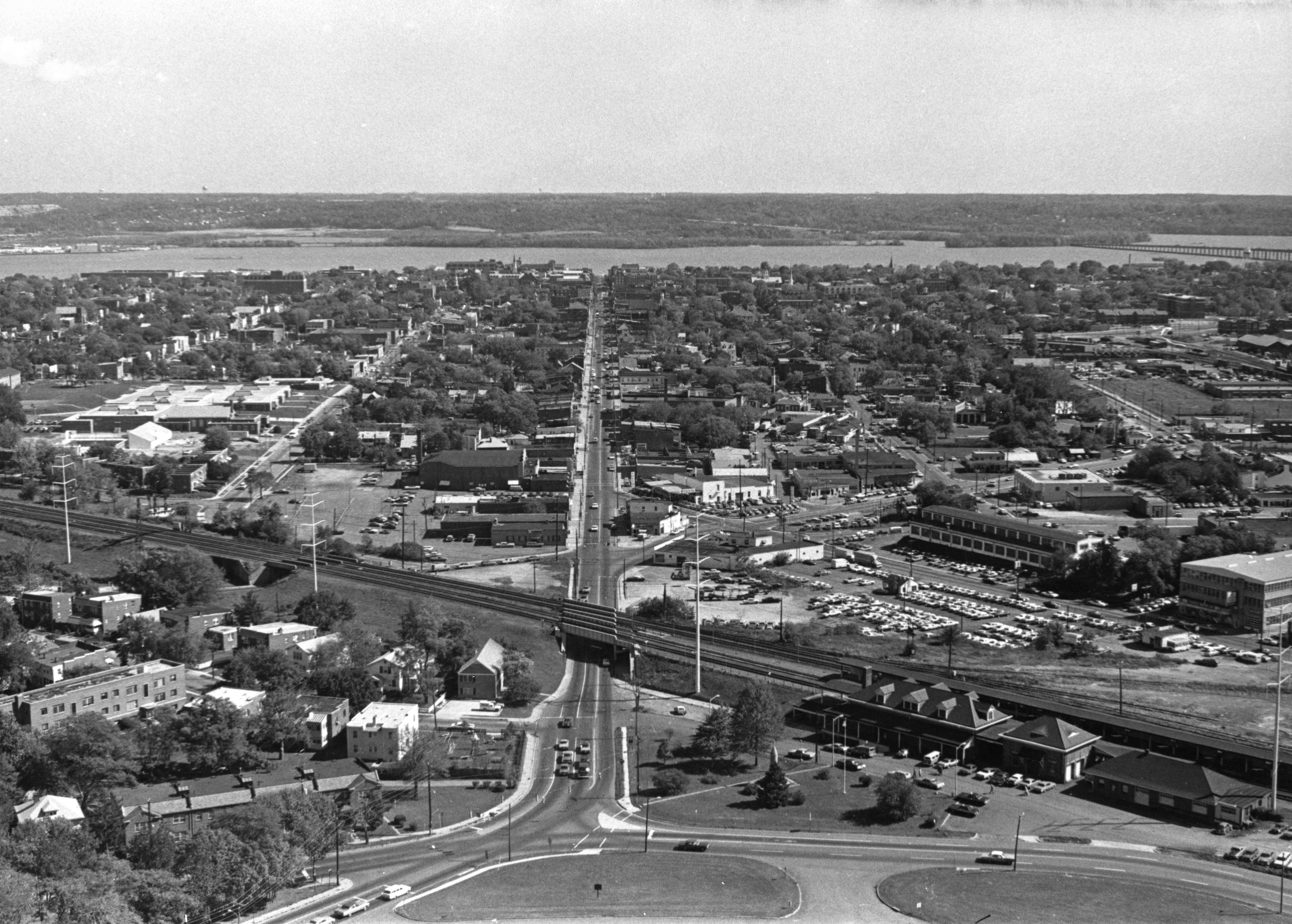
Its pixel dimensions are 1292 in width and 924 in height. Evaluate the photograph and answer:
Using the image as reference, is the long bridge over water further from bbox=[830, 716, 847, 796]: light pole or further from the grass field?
bbox=[830, 716, 847, 796]: light pole

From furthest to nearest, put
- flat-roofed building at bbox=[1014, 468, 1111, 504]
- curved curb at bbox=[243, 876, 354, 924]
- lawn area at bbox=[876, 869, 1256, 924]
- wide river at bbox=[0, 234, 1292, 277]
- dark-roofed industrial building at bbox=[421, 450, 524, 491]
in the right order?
1. wide river at bbox=[0, 234, 1292, 277]
2. dark-roofed industrial building at bbox=[421, 450, 524, 491]
3. flat-roofed building at bbox=[1014, 468, 1111, 504]
4. lawn area at bbox=[876, 869, 1256, 924]
5. curved curb at bbox=[243, 876, 354, 924]

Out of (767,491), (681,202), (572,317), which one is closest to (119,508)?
(767,491)

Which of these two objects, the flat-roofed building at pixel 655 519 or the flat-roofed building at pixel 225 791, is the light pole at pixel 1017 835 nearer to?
the flat-roofed building at pixel 225 791

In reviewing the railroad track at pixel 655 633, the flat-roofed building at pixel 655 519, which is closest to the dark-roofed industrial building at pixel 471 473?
the flat-roofed building at pixel 655 519

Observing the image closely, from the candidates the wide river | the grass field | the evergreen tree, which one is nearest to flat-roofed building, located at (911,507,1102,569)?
the evergreen tree

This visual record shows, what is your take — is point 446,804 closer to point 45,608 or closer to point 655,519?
point 45,608

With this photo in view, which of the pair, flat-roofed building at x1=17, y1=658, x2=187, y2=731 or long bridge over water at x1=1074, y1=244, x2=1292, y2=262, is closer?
flat-roofed building at x1=17, y1=658, x2=187, y2=731
